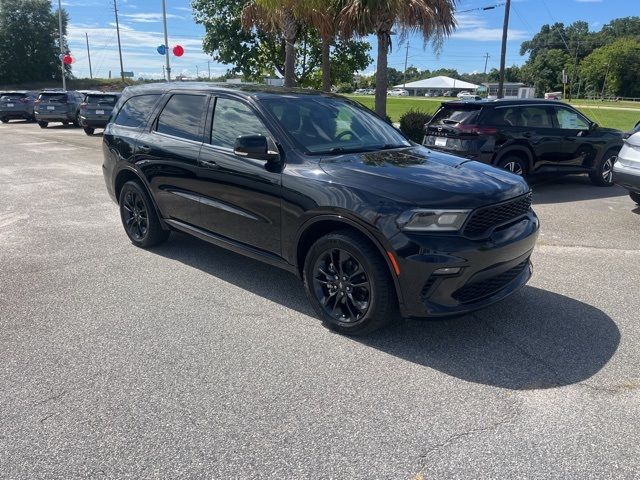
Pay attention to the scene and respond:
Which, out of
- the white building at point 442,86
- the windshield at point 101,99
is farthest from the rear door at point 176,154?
the white building at point 442,86

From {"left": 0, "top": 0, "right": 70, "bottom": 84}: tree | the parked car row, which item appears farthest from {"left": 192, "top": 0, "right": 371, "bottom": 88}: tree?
{"left": 0, "top": 0, "right": 70, "bottom": 84}: tree

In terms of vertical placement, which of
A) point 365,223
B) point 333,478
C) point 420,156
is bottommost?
point 333,478

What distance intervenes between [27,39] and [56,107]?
6168 cm

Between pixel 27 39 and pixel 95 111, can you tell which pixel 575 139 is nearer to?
pixel 95 111

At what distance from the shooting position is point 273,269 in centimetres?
541

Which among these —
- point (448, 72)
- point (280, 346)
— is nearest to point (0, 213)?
point (280, 346)

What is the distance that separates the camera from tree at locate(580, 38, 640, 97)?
9094 centimetres

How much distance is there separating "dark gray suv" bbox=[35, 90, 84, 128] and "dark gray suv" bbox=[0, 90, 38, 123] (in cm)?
464

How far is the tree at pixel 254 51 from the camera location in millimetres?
26594

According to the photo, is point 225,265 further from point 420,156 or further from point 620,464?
point 620,464

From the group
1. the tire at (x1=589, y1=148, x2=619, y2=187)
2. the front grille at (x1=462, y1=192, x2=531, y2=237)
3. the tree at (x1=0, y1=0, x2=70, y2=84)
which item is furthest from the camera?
the tree at (x1=0, y1=0, x2=70, y2=84)

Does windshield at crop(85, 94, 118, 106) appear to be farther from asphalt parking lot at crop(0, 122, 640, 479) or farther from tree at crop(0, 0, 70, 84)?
tree at crop(0, 0, 70, 84)

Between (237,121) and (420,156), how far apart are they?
1.62 m

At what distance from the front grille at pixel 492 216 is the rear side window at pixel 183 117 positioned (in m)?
2.68
